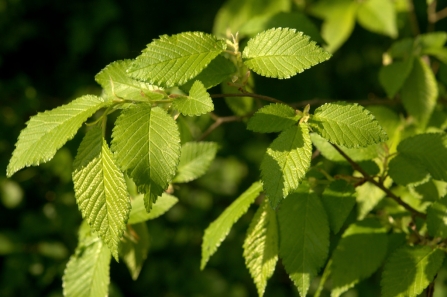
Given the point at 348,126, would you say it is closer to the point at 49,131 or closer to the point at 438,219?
the point at 438,219

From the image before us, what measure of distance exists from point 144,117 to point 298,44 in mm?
310

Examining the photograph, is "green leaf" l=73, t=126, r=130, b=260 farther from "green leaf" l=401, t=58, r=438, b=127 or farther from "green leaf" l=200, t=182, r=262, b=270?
"green leaf" l=401, t=58, r=438, b=127

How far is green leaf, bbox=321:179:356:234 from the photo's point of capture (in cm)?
104

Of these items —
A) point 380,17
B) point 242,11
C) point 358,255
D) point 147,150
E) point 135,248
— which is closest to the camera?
point 147,150

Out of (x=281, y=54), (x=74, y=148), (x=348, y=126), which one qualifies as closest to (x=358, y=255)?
(x=348, y=126)

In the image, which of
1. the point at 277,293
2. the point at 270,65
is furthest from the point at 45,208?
the point at 270,65

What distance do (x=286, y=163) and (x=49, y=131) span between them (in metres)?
0.43

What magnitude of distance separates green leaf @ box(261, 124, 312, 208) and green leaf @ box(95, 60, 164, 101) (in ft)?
0.85

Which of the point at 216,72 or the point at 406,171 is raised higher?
the point at 216,72

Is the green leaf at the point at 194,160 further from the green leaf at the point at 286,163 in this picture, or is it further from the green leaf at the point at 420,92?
the green leaf at the point at 420,92

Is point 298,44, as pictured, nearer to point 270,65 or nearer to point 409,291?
point 270,65

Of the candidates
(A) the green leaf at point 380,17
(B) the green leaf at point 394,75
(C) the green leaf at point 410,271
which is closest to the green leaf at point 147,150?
(C) the green leaf at point 410,271

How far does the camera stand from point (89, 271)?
1.22 metres

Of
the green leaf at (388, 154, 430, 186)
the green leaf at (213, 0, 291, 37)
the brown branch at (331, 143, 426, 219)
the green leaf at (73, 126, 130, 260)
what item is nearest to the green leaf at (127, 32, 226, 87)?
the green leaf at (73, 126, 130, 260)
